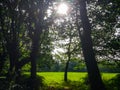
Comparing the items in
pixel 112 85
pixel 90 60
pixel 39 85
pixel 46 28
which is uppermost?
pixel 46 28

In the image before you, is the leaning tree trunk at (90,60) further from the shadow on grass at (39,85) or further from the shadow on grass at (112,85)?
the shadow on grass at (112,85)

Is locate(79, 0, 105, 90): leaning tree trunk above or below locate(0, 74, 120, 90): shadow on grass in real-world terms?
above

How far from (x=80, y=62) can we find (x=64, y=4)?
90.5ft

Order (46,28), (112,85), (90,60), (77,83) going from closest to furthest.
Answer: (90,60)
(46,28)
(112,85)
(77,83)

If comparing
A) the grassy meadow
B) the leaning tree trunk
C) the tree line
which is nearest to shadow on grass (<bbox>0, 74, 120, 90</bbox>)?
the grassy meadow

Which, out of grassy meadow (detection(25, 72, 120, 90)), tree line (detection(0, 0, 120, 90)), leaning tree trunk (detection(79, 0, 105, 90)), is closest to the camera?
leaning tree trunk (detection(79, 0, 105, 90))

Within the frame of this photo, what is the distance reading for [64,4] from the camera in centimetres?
2002

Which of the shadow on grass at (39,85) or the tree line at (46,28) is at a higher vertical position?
the tree line at (46,28)

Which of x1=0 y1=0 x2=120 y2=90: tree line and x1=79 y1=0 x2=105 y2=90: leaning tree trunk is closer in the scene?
x1=79 y1=0 x2=105 y2=90: leaning tree trunk

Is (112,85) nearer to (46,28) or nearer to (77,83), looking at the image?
(77,83)

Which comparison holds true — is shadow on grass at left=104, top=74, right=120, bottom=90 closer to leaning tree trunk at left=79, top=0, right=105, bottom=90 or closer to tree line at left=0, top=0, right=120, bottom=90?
tree line at left=0, top=0, right=120, bottom=90

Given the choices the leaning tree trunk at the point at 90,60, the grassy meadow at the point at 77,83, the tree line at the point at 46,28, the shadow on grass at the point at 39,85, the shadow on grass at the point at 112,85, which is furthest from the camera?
the grassy meadow at the point at 77,83

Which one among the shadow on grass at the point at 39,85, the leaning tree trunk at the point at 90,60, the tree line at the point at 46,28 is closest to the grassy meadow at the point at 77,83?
the shadow on grass at the point at 39,85

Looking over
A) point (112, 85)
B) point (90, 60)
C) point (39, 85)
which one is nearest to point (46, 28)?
point (39, 85)
